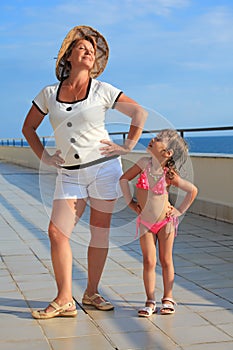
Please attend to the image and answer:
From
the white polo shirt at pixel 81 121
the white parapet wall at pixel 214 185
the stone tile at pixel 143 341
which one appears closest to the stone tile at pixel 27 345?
the stone tile at pixel 143 341

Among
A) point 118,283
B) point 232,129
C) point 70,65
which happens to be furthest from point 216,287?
point 232,129

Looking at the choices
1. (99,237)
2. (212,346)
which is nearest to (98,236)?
(99,237)

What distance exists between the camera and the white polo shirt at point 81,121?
383cm

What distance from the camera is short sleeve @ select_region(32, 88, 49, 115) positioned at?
395 cm

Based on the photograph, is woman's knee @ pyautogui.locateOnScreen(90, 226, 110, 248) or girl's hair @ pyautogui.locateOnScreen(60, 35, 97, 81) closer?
girl's hair @ pyautogui.locateOnScreen(60, 35, 97, 81)

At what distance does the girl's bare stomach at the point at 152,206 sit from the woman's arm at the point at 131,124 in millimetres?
324

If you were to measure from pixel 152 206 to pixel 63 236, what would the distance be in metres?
0.60

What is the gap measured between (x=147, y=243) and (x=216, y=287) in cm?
93

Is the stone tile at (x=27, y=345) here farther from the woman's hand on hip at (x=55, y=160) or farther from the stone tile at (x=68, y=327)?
the woman's hand on hip at (x=55, y=160)

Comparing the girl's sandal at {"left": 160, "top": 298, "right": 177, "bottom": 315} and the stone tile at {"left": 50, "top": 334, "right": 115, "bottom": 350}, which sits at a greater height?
the stone tile at {"left": 50, "top": 334, "right": 115, "bottom": 350}

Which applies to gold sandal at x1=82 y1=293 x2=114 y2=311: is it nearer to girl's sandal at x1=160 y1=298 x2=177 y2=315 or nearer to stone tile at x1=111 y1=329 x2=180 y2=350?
girl's sandal at x1=160 y1=298 x2=177 y2=315

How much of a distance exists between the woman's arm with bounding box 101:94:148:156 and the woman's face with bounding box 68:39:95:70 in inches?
11.9

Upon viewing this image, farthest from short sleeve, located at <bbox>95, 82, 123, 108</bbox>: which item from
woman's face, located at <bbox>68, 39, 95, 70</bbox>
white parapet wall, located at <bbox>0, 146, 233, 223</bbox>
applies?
white parapet wall, located at <bbox>0, 146, 233, 223</bbox>

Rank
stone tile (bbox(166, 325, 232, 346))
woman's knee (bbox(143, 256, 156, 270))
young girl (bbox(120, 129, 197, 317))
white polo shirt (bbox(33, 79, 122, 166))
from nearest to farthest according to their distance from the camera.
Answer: stone tile (bbox(166, 325, 232, 346)), white polo shirt (bbox(33, 79, 122, 166)), young girl (bbox(120, 129, 197, 317)), woman's knee (bbox(143, 256, 156, 270))
